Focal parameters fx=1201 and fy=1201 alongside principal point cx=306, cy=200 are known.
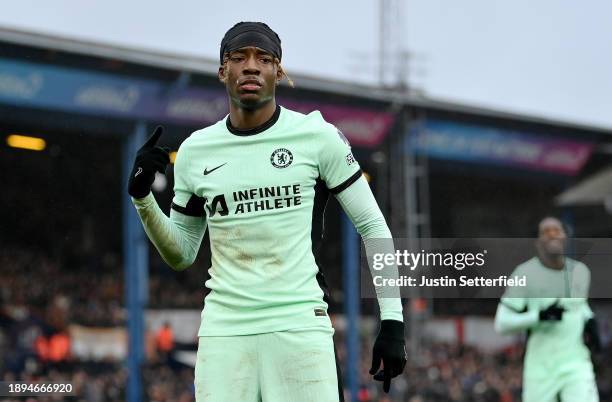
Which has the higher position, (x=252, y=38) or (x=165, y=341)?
(x=165, y=341)

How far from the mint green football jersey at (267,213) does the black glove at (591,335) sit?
14.9 ft

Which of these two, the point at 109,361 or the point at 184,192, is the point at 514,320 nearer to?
the point at 184,192

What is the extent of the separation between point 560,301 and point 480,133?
49.9ft

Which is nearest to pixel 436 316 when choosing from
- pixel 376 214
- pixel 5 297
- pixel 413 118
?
pixel 413 118

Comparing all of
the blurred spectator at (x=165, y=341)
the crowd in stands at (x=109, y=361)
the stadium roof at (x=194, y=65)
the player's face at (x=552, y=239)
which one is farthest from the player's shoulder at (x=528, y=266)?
the blurred spectator at (x=165, y=341)

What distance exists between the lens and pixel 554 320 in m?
8.41

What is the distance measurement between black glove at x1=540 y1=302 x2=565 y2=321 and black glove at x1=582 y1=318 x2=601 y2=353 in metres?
0.31

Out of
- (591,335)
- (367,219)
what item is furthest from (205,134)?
(591,335)

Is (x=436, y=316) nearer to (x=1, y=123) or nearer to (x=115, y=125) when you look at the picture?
(x=115, y=125)

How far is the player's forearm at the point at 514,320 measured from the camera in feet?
27.6

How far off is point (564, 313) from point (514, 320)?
390mm

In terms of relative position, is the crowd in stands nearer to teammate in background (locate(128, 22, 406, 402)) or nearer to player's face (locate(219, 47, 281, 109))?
teammate in background (locate(128, 22, 406, 402))

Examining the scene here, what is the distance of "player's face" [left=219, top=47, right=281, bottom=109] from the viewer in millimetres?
4410

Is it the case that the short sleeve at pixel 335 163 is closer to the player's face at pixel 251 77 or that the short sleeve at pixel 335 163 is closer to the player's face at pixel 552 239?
the player's face at pixel 251 77
